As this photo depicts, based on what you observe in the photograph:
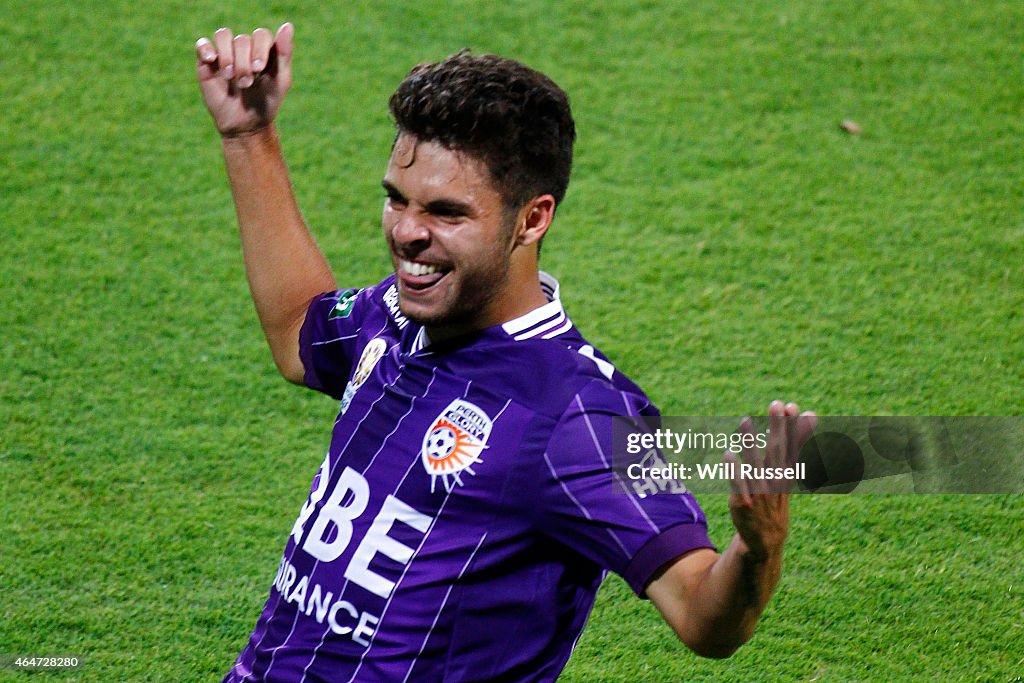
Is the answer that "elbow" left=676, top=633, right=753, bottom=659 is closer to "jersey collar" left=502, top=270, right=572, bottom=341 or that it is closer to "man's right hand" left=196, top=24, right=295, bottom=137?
"jersey collar" left=502, top=270, right=572, bottom=341

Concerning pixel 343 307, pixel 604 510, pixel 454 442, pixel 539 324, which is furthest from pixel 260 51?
pixel 604 510

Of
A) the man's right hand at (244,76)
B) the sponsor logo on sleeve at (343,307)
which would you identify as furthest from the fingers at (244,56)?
the sponsor logo on sleeve at (343,307)

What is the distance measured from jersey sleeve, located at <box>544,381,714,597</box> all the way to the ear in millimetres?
360

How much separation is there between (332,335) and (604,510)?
965 millimetres

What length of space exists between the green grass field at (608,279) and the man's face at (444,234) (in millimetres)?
1710

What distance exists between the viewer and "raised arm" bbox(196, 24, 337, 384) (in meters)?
2.68

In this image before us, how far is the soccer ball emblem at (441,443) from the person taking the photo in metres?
→ 2.31

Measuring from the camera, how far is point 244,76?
2666mm

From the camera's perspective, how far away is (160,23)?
6801 millimetres

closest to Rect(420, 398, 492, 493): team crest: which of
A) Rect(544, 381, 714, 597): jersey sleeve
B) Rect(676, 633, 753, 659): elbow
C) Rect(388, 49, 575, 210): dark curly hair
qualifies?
Rect(544, 381, 714, 597): jersey sleeve

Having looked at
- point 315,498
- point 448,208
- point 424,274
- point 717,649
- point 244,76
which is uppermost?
point 244,76

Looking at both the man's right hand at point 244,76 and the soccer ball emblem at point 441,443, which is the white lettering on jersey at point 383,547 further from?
the man's right hand at point 244,76

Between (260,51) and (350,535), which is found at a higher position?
(260,51)

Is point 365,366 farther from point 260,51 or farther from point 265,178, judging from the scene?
point 260,51
